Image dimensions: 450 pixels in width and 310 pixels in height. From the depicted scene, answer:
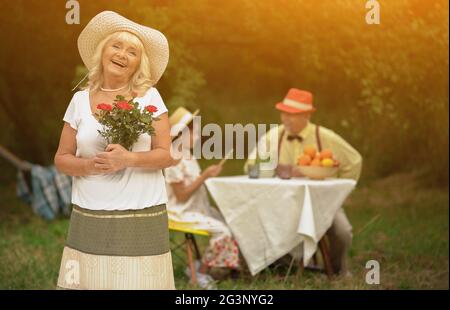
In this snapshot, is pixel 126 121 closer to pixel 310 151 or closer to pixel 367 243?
pixel 310 151

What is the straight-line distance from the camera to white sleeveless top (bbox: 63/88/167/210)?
91.3 inches

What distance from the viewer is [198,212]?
4691 millimetres

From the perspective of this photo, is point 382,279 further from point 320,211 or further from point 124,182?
point 124,182

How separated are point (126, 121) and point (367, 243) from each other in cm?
411

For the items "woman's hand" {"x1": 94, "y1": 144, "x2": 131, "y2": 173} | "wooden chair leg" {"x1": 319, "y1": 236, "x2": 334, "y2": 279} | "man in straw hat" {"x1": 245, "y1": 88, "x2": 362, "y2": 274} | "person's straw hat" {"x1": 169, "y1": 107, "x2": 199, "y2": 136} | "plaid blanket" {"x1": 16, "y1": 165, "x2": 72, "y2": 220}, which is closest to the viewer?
"woman's hand" {"x1": 94, "y1": 144, "x2": 131, "y2": 173}

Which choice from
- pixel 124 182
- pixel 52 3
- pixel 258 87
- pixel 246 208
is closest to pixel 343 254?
pixel 246 208

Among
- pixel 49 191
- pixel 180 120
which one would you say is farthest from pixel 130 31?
pixel 49 191

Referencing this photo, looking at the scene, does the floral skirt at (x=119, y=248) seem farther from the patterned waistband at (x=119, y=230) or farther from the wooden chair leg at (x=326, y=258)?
the wooden chair leg at (x=326, y=258)

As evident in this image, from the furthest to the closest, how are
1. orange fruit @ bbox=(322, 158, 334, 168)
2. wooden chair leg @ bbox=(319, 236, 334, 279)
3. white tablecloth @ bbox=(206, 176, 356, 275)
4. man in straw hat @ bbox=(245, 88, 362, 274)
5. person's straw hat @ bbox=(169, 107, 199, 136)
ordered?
man in straw hat @ bbox=(245, 88, 362, 274) → wooden chair leg @ bbox=(319, 236, 334, 279) → orange fruit @ bbox=(322, 158, 334, 168) → white tablecloth @ bbox=(206, 176, 356, 275) → person's straw hat @ bbox=(169, 107, 199, 136)

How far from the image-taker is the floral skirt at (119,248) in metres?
2.38

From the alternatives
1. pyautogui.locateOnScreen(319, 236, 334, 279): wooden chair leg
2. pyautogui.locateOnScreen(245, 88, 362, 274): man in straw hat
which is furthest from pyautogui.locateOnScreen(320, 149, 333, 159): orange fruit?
pyautogui.locateOnScreen(319, 236, 334, 279): wooden chair leg

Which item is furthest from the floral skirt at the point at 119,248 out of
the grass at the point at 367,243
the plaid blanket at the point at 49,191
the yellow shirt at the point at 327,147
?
the plaid blanket at the point at 49,191

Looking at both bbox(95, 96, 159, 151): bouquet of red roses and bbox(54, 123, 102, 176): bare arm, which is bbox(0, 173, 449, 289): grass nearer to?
bbox(54, 123, 102, 176): bare arm

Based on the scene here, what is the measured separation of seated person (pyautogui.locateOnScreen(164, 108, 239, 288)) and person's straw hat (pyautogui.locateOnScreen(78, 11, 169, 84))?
2.06 m
